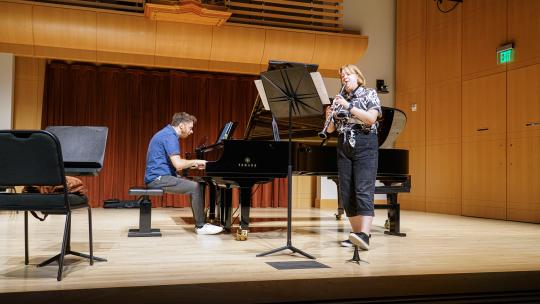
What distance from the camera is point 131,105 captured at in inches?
329

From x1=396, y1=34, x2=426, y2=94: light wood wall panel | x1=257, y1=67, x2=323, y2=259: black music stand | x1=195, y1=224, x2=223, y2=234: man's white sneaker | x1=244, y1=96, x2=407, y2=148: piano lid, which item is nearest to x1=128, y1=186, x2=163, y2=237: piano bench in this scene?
x1=195, y1=224, x2=223, y2=234: man's white sneaker

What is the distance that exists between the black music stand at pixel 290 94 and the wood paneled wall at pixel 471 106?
419cm

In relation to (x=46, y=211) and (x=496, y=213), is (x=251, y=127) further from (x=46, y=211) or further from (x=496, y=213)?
(x=496, y=213)

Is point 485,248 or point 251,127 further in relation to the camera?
point 251,127

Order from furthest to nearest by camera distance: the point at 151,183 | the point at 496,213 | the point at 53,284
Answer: the point at 496,213 < the point at 151,183 < the point at 53,284

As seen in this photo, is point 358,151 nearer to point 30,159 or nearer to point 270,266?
point 270,266

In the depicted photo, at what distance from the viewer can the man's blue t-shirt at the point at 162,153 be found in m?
4.79

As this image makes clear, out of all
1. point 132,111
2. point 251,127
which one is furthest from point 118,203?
point 251,127

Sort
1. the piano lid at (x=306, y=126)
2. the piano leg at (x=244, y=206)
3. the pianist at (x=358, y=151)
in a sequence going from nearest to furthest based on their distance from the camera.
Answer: the pianist at (x=358, y=151) → the piano leg at (x=244, y=206) → the piano lid at (x=306, y=126)

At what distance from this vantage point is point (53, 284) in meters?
2.65

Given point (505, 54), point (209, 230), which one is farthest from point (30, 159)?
point (505, 54)

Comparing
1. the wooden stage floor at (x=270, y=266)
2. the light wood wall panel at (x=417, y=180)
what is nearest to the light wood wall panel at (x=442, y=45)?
the light wood wall panel at (x=417, y=180)

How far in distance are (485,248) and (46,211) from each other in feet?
10.8

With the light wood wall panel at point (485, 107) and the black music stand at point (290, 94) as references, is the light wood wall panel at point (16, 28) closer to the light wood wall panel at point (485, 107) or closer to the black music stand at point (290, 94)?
the black music stand at point (290, 94)
